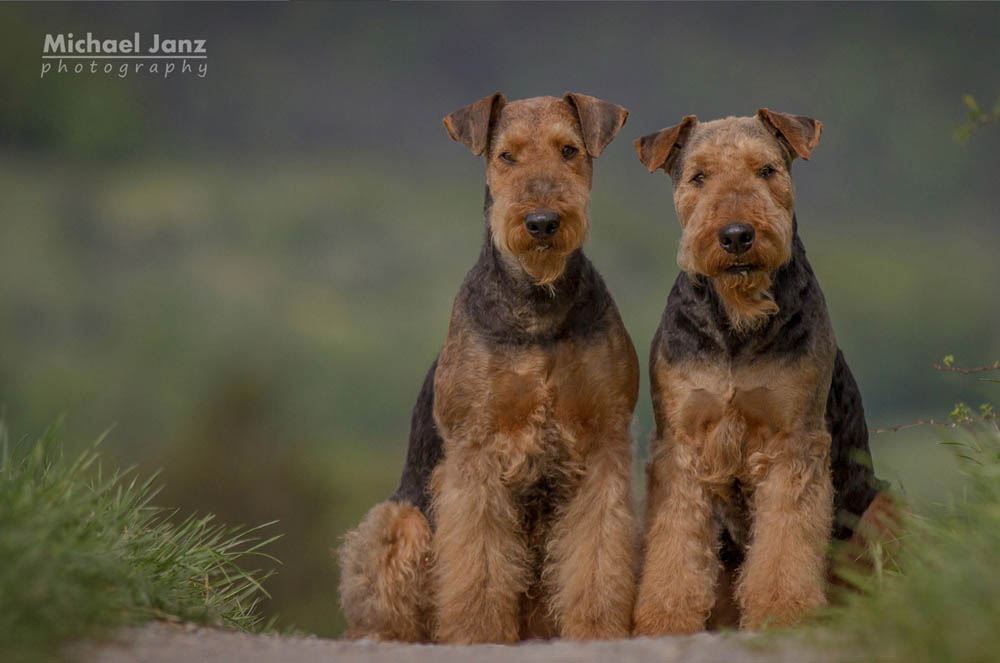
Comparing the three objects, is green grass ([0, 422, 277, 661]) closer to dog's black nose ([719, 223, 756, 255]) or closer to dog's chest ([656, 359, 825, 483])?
dog's chest ([656, 359, 825, 483])

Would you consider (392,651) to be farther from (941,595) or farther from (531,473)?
(941,595)

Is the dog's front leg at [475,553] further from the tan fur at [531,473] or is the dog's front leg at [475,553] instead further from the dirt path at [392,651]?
the dirt path at [392,651]

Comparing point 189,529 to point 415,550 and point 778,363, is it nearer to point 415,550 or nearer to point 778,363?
point 415,550

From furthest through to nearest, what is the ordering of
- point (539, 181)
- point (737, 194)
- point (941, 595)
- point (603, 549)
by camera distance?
point (603, 549) < point (539, 181) < point (737, 194) < point (941, 595)

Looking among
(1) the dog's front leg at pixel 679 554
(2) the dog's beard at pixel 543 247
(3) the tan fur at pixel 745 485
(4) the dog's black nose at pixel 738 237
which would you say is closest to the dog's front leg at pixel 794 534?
(3) the tan fur at pixel 745 485

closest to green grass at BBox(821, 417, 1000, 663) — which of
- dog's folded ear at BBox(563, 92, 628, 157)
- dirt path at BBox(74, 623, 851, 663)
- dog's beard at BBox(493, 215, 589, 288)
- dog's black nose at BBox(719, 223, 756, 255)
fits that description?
dirt path at BBox(74, 623, 851, 663)

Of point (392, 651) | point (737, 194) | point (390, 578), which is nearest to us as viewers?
point (392, 651)

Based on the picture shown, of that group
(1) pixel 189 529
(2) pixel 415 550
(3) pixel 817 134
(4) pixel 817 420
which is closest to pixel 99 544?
(1) pixel 189 529

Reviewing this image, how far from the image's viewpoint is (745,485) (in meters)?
4.72

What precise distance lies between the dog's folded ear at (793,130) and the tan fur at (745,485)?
939 millimetres

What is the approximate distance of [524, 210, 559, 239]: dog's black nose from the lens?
4523 mm

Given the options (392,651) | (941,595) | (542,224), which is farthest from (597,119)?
(941,595)

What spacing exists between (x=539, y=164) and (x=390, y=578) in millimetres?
1929

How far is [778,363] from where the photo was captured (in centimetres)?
457
